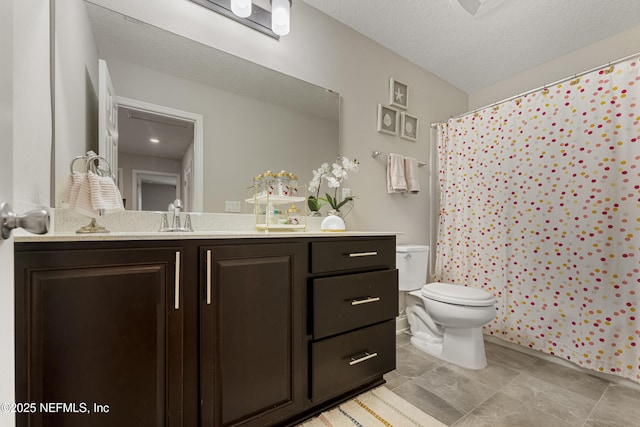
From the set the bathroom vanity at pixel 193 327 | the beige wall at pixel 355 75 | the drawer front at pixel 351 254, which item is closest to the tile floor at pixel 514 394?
the bathroom vanity at pixel 193 327

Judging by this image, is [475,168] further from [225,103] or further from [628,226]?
[225,103]

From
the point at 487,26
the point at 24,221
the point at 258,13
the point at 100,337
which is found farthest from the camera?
the point at 487,26

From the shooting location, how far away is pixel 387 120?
230 cm

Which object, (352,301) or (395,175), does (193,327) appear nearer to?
(352,301)

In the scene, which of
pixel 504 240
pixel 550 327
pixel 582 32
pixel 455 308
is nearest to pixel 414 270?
pixel 455 308

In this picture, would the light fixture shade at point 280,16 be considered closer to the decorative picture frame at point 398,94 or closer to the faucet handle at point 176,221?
the decorative picture frame at point 398,94

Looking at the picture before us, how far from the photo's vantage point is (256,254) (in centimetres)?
113

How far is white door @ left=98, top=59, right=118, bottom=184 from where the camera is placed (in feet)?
4.14

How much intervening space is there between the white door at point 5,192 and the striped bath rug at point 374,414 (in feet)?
3.67

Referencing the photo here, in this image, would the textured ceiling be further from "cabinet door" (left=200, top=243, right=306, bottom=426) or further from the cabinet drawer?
the cabinet drawer

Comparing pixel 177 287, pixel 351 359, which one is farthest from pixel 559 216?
pixel 177 287

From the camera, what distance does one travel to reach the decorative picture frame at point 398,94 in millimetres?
2301

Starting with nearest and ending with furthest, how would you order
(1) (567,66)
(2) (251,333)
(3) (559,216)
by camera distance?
A: (2) (251,333)
(3) (559,216)
(1) (567,66)

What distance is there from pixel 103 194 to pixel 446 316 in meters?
1.97
